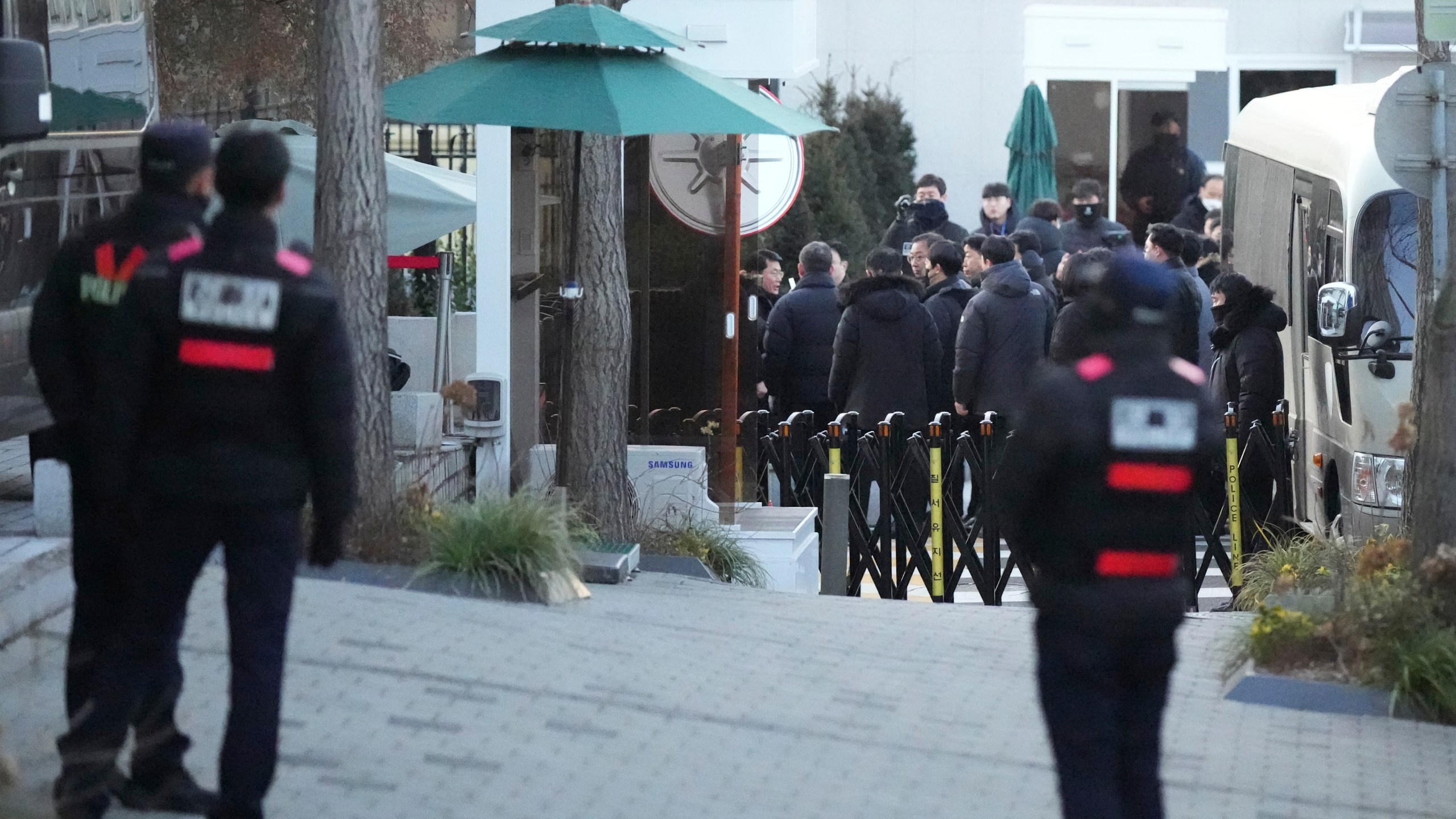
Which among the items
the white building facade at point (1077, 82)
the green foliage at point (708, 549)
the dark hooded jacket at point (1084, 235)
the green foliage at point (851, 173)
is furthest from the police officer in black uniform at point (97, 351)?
the white building facade at point (1077, 82)

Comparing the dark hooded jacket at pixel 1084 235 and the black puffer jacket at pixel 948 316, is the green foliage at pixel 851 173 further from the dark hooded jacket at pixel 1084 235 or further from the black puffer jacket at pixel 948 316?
the black puffer jacket at pixel 948 316

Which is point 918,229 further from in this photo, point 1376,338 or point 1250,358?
point 1376,338

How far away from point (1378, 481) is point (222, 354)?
7762 millimetres

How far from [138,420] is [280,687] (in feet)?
2.32

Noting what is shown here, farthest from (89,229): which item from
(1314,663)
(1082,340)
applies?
(1314,663)

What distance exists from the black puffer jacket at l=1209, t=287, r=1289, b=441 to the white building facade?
12476 mm

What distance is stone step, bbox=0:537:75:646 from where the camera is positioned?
6.84m

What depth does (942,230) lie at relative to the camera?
16.8 meters

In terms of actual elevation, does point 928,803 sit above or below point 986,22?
below

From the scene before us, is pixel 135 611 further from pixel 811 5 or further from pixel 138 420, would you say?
pixel 811 5

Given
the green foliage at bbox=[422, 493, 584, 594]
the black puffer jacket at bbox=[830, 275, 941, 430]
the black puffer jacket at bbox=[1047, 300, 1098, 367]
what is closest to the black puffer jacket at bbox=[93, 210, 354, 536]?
the green foliage at bbox=[422, 493, 584, 594]

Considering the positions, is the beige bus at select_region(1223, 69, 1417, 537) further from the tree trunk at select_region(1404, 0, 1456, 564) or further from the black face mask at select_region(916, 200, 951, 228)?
the black face mask at select_region(916, 200, 951, 228)

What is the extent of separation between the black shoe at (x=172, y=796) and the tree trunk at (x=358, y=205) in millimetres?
3591

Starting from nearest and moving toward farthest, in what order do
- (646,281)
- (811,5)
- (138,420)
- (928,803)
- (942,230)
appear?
(138,420) → (928,803) → (646,281) → (811,5) → (942,230)
